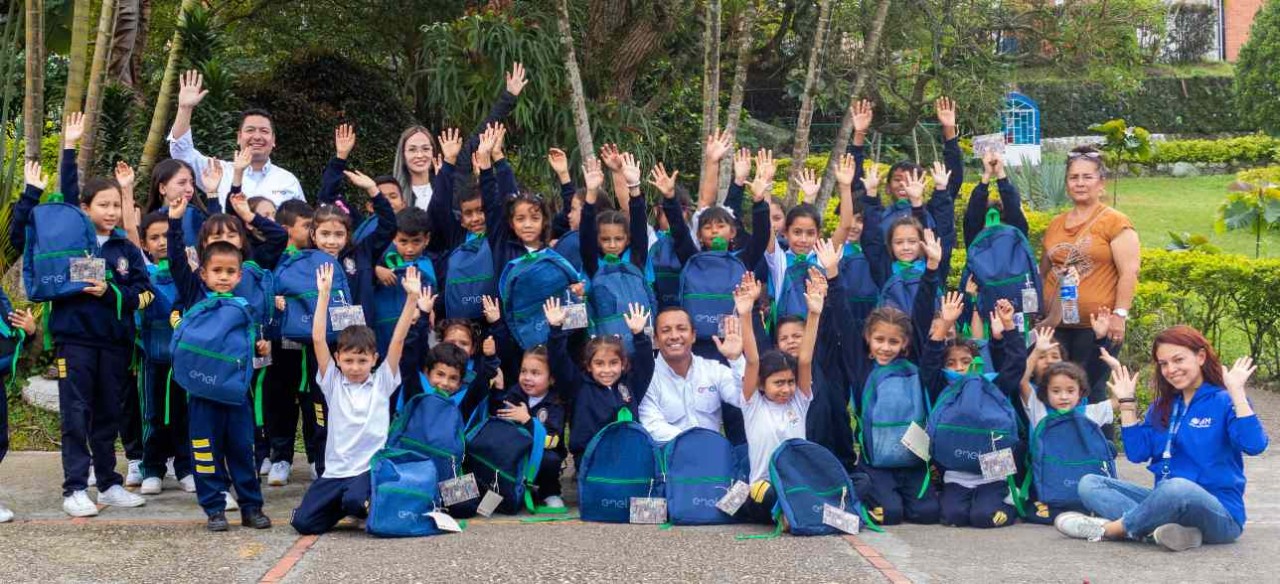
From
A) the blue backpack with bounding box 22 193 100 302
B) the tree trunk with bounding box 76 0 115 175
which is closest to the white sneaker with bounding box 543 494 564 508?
the blue backpack with bounding box 22 193 100 302

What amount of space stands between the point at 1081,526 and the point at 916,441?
0.83 m

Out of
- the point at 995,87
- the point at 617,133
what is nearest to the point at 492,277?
the point at 617,133

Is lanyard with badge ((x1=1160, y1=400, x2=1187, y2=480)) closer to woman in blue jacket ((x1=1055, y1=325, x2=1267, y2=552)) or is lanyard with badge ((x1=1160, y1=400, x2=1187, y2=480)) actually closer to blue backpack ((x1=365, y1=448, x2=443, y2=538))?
woman in blue jacket ((x1=1055, y1=325, x2=1267, y2=552))

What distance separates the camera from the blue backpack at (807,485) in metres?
6.44

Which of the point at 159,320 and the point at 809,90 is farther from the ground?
the point at 809,90

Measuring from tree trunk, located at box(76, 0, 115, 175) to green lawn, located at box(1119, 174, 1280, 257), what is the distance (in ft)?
36.6

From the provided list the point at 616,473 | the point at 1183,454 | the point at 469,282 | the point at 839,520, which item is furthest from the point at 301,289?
the point at 1183,454

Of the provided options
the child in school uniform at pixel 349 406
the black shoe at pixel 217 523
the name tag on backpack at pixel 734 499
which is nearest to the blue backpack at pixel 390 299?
the child in school uniform at pixel 349 406

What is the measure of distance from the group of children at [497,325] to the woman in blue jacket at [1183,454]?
1.40ft

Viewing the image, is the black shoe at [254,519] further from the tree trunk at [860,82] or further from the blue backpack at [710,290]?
the tree trunk at [860,82]

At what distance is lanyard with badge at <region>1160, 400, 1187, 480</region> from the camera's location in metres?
6.27

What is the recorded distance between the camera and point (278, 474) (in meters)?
7.53

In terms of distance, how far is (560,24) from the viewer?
31.2 ft

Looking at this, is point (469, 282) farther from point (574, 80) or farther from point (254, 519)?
point (574, 80)
